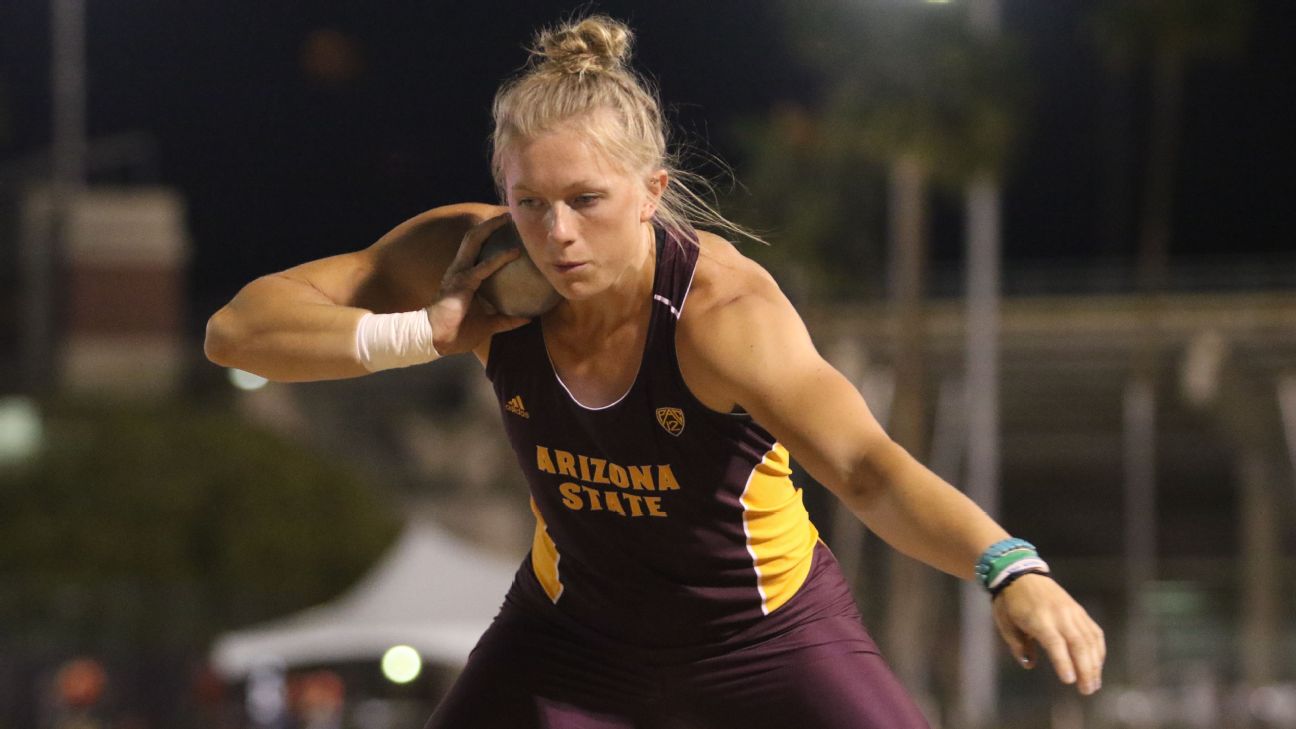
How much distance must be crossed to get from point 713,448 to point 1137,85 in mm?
49936

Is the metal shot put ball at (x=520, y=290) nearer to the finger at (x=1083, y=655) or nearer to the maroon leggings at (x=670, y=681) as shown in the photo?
the maroon leggings at (x=670, y=681)

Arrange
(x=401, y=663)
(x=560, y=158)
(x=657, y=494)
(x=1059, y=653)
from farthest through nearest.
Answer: (x=401, y=663)
(x=657, y=494)
(x=560, y=158)
(x=1059, y=653)

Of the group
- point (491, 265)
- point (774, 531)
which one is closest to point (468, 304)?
point (491, 265)

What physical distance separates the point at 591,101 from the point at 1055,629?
1.44m

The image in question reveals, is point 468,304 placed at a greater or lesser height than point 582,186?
lesser

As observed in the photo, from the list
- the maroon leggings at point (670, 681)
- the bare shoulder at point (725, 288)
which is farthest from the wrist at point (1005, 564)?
the bare shoulder at point (725, 288)

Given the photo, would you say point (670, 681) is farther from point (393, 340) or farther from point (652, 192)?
point (652, 192)

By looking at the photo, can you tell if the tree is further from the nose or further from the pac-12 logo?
the nose

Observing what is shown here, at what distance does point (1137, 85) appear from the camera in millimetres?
51531

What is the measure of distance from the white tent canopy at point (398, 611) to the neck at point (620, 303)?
13.0m

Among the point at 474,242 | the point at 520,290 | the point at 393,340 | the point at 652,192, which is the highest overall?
the point at 652,192

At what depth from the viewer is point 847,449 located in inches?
147

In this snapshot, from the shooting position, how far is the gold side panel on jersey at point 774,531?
13.6 ft

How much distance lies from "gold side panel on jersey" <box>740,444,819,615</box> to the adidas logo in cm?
51
